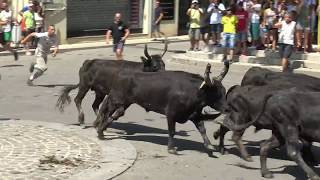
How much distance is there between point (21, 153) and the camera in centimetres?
855

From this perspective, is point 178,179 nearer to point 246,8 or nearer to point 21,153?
point 21,153

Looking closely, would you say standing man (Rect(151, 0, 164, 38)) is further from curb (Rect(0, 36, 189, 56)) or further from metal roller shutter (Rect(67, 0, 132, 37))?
metal roller shutter (Rect(67, 0, 132, 37))

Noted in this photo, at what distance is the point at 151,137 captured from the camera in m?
10.2

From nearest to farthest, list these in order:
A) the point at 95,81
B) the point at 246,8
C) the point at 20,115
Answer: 1. the point at 95,81
2. the point at 20,115
3. the point at 246,8

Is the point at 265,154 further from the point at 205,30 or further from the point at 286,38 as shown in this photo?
the point at 205,30

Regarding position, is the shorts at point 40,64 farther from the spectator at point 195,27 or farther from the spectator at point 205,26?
the spectator at point 205,26

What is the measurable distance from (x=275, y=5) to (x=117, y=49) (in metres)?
6.41

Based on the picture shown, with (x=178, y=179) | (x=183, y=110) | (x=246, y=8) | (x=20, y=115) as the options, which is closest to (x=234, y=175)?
(x=178, y=179)

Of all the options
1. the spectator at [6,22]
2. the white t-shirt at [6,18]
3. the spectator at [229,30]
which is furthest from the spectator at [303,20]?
the white t-shirt at [6,18]

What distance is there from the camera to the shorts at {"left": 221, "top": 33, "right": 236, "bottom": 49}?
1898 cm

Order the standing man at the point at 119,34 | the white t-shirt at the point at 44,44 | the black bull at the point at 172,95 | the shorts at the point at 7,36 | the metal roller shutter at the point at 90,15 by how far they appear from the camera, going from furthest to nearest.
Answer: the metal roller shutter at the point at 90,15 → the shorts at the point at 7,36 → the standing man at the point at 119,34 → the white t-shirt at the point at 44,44 → the black bull at the point at 172,95

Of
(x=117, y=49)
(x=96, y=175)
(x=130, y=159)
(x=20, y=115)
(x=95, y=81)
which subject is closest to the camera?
(x=96, y=175)

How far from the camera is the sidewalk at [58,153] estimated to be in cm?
774

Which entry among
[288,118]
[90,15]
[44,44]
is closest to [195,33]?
[90,15]
